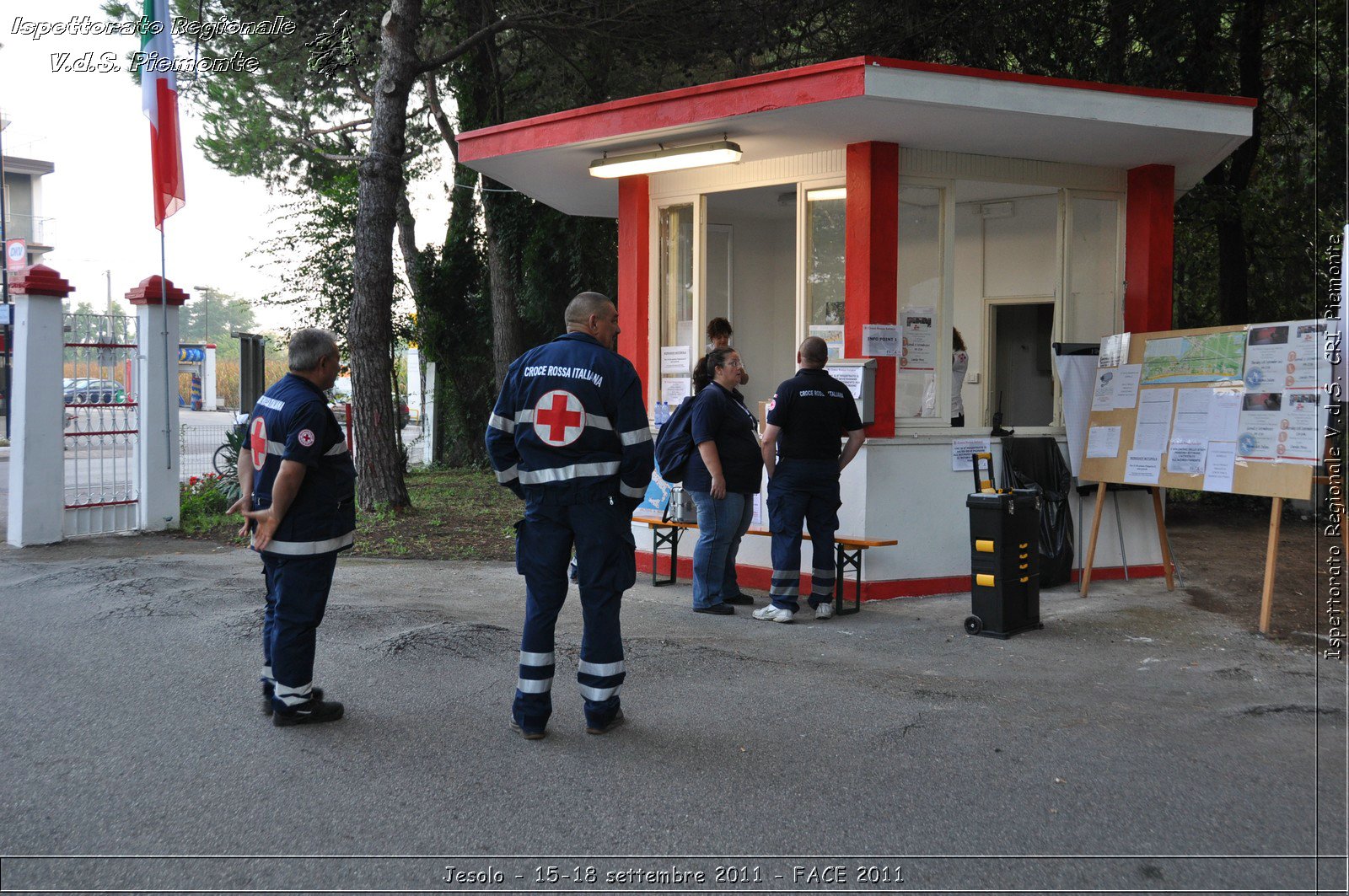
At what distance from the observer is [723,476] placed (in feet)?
24.0

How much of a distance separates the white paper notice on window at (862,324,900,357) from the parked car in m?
7.79

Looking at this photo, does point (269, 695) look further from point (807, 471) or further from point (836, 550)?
point (836, 550)

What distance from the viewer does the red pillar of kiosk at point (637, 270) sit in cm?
953

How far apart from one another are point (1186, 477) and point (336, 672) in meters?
5.81

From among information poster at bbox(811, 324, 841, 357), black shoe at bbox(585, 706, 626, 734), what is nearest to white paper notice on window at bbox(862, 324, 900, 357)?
information poster at bbox(811, 324, 841, 357)

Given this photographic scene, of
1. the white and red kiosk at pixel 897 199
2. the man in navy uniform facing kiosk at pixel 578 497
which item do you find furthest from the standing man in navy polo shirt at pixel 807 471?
the man in navy uniform facing kiosk at pixel 578 497

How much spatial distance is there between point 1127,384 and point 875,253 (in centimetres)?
220

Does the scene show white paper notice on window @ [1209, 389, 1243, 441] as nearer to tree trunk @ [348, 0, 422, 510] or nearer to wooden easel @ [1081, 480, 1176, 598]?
wooden easel @ [1081, 480, 1176, 598]

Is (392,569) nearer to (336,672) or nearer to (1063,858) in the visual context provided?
(336,672)

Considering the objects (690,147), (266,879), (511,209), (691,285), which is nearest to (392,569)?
(691,285)

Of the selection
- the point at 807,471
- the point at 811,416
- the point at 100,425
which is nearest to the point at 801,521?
the point at 807,471

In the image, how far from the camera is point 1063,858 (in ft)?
11.3

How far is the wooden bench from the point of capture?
7.57 meters

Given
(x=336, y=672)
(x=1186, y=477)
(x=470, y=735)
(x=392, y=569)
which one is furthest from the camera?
(x=392, y=569)
